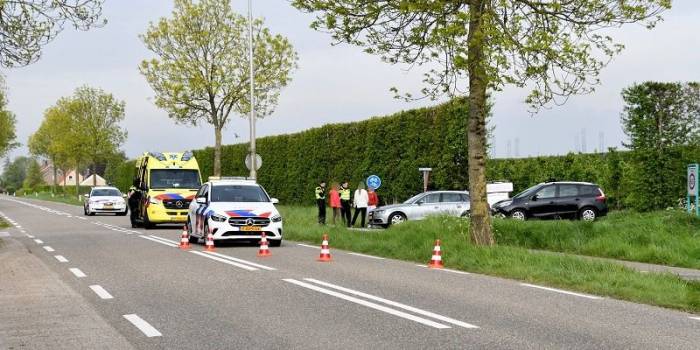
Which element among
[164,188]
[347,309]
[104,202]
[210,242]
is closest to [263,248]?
[210,242]

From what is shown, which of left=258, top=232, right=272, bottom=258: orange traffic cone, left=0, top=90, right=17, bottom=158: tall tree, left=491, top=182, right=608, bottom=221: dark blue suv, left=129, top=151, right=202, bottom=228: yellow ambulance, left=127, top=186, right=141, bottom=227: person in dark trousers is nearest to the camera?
left=258, top=232, right=272, bottom=258: orange traffic cone

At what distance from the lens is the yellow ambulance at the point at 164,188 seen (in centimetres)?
2756

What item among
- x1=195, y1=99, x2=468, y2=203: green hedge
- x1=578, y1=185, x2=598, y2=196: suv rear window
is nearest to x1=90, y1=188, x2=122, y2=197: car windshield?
x1=195, y1=99, x2=468, y2=203: green hedge

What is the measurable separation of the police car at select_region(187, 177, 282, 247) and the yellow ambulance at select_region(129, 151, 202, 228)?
309 inches

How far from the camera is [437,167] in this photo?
3181 centimetres

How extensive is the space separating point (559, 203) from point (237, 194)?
40.4ft

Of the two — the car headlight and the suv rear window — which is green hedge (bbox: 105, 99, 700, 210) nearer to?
the suv rear window

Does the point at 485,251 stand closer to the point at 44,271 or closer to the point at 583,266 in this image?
the point at 583,266

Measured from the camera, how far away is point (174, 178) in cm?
2833

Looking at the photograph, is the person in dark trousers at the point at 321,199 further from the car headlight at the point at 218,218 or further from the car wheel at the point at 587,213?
the car headlight at the point at 218,218

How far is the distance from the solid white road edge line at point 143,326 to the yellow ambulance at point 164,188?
63.1 feet

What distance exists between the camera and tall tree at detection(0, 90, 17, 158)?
64213 mm

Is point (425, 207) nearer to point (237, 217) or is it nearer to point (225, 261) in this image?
point (237, 217)

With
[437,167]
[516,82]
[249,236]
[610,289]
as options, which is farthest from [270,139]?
[610,289]
